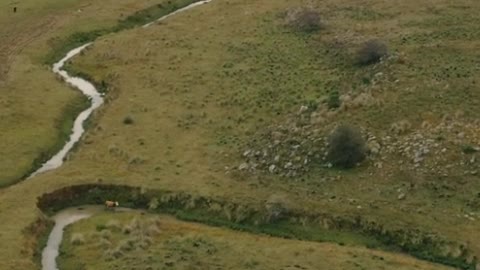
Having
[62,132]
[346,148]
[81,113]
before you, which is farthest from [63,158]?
[346,148]

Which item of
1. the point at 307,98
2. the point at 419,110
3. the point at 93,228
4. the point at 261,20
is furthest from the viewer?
the point at 261,20

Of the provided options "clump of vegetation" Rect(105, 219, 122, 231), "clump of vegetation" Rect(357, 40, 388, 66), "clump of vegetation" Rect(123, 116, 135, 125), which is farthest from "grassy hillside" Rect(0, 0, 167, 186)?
"clump of vegetation" Rect(357, 40, 388, 66)

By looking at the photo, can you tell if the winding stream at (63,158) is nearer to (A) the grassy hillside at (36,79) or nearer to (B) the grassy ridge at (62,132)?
(B) the grassy ridge at (62,132)

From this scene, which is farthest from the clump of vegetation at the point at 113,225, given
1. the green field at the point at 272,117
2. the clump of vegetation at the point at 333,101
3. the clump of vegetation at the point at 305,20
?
the clump of vegetation at the point at 305,20

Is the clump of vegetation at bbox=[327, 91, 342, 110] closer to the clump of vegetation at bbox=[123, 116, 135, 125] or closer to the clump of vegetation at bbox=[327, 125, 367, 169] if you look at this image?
the clump of vegetation at bbox=[327, 125, 367, 169]

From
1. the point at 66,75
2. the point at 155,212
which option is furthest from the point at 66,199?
the point at 66,75

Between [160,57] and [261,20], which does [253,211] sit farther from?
[261,20]

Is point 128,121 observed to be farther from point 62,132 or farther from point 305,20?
point 305,20
